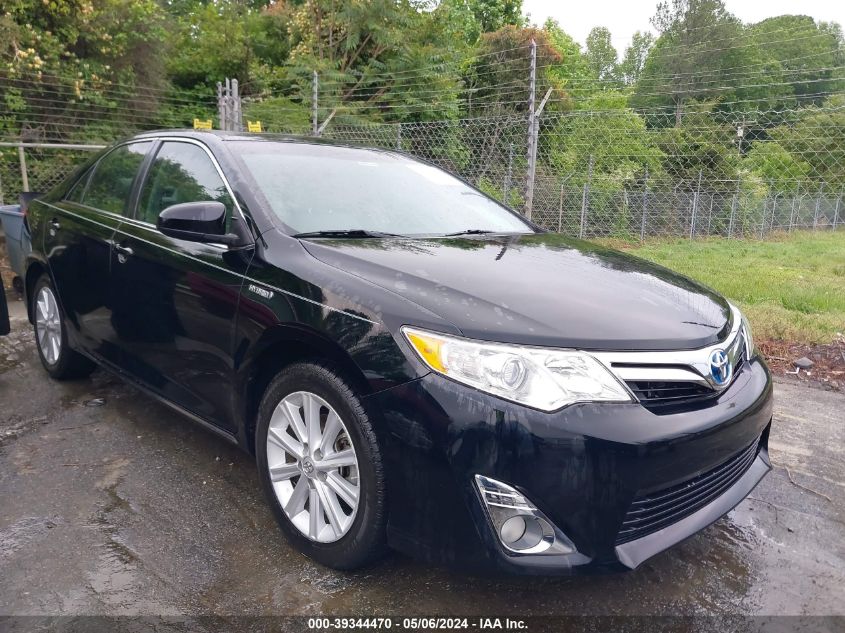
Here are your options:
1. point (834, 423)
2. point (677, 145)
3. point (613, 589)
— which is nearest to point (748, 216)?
point (677, 145)

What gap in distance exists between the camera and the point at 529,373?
1883mm

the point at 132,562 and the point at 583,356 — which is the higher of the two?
the point at 583,356

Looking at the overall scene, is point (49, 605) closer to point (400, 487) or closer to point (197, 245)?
point (400, 487)

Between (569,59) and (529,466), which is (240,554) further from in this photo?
(569,59)

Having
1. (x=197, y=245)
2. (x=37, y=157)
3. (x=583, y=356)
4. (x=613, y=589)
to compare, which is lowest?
(x=613, y=589)

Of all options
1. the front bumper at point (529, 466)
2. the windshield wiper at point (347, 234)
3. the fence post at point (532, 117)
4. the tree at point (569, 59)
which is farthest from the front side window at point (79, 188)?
the tree at point (569, 59)

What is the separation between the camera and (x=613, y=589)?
2258 mm

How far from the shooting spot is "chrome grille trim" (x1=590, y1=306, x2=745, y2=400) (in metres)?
1.93

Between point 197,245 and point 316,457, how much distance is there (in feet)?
3.62

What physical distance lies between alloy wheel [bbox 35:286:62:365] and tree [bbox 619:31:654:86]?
1275 inches

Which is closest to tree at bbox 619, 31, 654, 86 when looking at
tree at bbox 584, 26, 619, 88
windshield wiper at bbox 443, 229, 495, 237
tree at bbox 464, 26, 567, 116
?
tree at bbox 584, 26, 619, 88

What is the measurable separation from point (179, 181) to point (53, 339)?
1740 mm

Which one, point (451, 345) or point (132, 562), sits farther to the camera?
point (132, 562)

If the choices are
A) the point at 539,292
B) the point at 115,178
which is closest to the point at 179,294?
the point at 115,178
